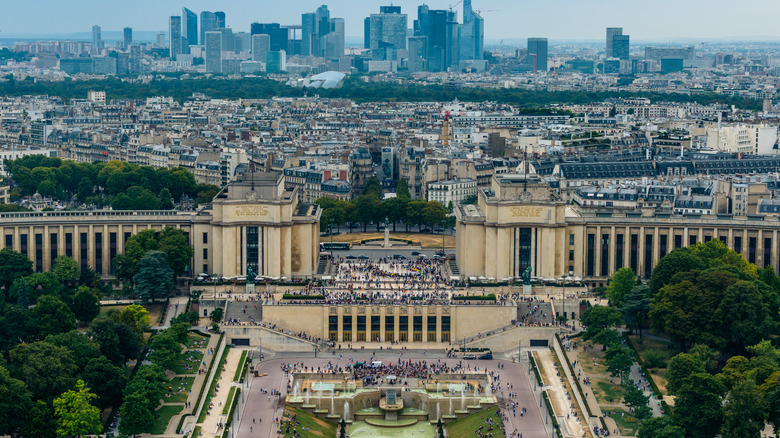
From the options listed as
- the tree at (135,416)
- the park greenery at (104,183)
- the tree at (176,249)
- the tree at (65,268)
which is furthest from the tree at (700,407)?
the park greenery at (104,183)

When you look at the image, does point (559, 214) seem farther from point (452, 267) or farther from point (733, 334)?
point (733, 334)

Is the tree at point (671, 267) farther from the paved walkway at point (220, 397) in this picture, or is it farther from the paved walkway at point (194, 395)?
the paved walkway at point (194, 395)

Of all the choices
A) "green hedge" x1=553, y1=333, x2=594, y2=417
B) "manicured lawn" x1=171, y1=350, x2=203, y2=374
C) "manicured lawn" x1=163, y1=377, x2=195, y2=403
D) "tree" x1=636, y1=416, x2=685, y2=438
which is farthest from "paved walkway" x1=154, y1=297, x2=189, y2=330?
"tree" x1=636, y1=416, x2=685, y2=438

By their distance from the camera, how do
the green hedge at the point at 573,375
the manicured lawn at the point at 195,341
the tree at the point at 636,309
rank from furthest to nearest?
the tree at the point at 636,309 → the manicured lawn at the point at 195,341 → the green hedge at the point at 573,375

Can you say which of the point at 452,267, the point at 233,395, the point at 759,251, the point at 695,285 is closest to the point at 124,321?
the point at 233,395

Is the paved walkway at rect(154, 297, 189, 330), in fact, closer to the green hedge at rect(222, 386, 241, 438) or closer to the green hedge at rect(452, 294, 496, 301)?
the green hedge at rect(222, 386, 241, 438)

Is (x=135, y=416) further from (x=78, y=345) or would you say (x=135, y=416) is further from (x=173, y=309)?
(x=173, y=309)

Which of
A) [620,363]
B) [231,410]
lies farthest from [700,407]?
[231,410]
